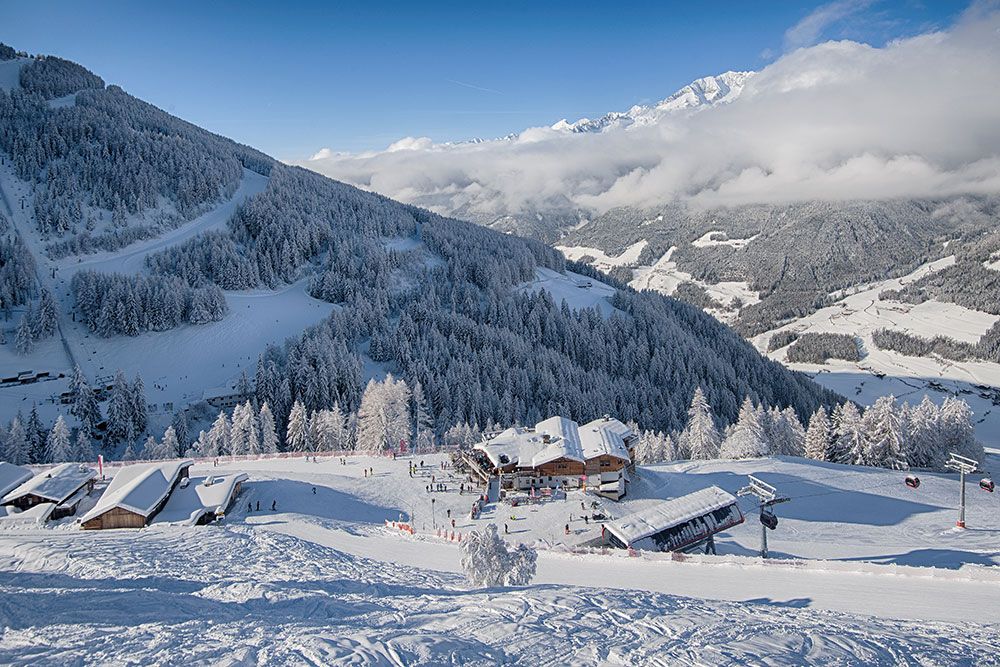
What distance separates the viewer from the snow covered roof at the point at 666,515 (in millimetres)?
37594

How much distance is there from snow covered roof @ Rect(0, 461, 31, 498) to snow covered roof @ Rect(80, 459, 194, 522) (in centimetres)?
991

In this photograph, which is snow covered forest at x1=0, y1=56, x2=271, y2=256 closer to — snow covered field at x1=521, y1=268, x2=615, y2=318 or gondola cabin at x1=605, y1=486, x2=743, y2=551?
snow covered field at x1=521, y1=268, x2=615, y2=318

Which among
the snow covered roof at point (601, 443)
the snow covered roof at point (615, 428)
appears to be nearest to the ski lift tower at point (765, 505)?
the snow covered roof at point (601, 443)

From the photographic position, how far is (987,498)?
5519cm

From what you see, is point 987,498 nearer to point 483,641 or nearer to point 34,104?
point 483,641

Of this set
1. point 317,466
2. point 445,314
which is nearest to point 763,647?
point 317,466

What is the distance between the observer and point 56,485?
160 ft

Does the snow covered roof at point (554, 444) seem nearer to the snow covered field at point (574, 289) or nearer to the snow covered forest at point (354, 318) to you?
the snow covered forest at point (354, 318)

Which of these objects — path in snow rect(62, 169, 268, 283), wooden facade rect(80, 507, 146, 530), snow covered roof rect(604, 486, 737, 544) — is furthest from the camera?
path in snow rect(62, 169, 268, 283)

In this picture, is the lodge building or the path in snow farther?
the path in snow

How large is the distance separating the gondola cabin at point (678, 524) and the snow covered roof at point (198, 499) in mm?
29776

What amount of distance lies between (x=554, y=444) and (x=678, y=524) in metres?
19.7

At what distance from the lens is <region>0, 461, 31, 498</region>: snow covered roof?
5109 centimetres

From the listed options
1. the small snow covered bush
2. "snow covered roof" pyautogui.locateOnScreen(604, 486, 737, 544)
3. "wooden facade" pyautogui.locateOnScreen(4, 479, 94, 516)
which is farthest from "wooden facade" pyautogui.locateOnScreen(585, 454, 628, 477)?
"wooden facade" pyautogui.locateOnScreen(4, 479, 94, 516)
